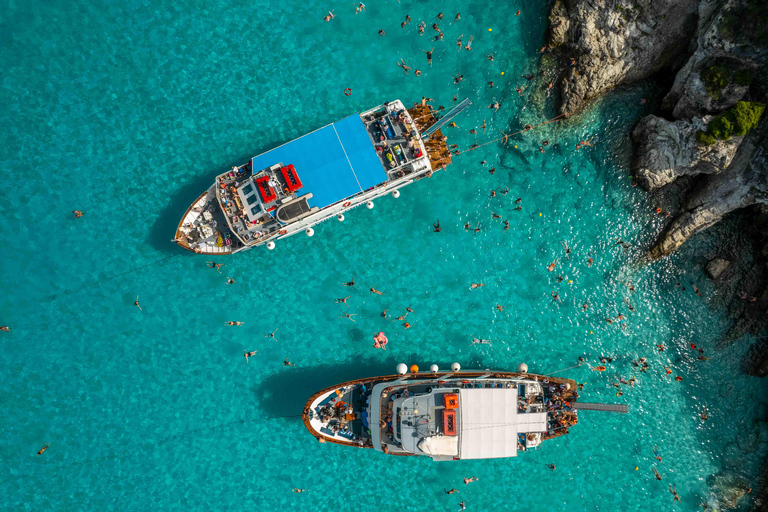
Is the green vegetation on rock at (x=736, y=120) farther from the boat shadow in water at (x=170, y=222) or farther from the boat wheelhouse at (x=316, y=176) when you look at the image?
the boat shadow in water at (x=170, y=222)

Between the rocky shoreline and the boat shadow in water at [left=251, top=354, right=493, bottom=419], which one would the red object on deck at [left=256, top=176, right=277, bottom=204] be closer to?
the boat shadow in water at [left=251, top=354, right=493, bottom=419]

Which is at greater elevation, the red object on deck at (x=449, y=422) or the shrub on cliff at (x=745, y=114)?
the shrub on cliff at (x=745, y=114)

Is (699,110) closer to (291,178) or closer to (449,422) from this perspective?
(449,422)

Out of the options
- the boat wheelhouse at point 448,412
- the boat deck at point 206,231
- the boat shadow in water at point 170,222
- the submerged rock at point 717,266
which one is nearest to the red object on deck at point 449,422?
the boat wheelhouse at point 448,412

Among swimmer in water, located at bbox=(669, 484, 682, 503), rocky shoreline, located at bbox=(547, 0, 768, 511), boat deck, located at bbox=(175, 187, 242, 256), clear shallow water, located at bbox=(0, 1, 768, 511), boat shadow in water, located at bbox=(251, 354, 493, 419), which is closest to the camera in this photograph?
rocky shoreline, located at bbox=(547, 0, 768, 511)

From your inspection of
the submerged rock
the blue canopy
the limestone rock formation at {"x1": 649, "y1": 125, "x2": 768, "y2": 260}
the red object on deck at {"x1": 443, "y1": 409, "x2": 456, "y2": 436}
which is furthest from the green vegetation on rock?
the red object on deck at {"x1": 443, "y1": 409, "x2": 456, "y2": 436}

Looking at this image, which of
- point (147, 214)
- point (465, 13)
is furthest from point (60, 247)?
point (465, 13)

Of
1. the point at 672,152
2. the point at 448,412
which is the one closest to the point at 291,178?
the point at 448,412

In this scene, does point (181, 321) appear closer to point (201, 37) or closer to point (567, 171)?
point (201, 37)
